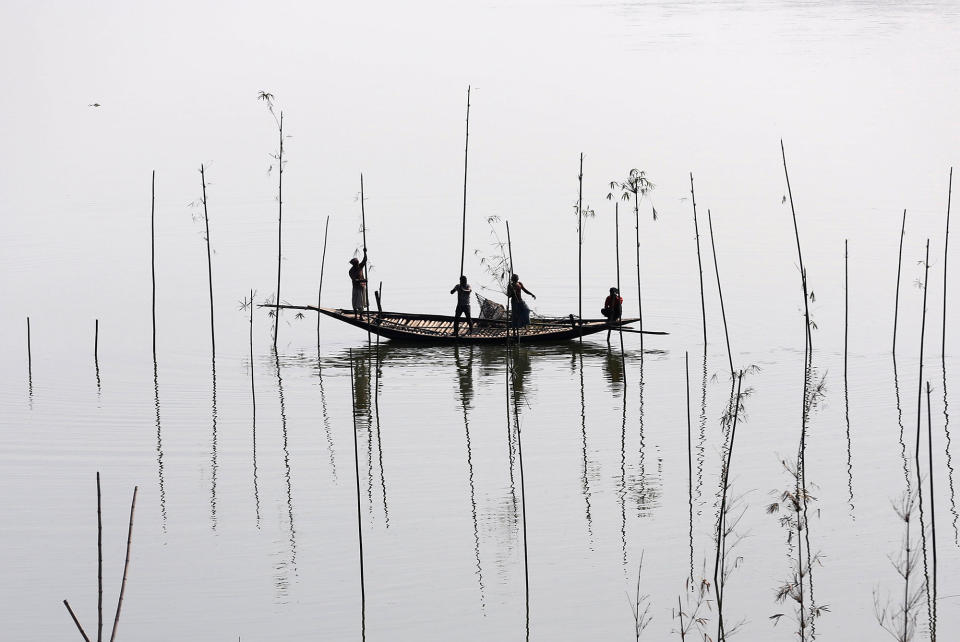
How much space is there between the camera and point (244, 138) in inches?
1485

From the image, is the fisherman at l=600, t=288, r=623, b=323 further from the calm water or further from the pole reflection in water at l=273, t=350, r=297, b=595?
the pole reflection in water at l=273, t=350, r=297, b=595

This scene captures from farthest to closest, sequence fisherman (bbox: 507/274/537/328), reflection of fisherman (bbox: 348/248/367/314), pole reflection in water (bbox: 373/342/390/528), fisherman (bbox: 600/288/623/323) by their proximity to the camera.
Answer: reflection of fisherman (bbox: 348/248/367/314) < fisherman (bbox: 600/288/623/323) < fisherman (bbox: 507/274/537/328) < pole reflection in water (bbox: 373/342/390/528)

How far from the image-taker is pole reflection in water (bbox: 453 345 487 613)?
10.1m

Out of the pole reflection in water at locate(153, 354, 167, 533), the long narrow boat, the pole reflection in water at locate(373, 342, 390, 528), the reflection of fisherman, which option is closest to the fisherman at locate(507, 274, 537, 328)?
the long narrow boat

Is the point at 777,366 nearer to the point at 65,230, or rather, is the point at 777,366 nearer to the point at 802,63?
the point at 65,230

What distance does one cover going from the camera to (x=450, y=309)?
75.4 ft

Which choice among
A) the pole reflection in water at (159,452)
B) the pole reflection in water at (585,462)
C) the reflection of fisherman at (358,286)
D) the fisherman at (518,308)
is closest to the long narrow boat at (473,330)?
the reflection of fisherman at (358,286)

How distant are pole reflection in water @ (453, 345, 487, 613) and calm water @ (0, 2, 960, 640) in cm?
5

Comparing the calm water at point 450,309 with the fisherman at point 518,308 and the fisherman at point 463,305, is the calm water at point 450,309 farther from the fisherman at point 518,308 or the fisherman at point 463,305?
the fisherman at point 518,308

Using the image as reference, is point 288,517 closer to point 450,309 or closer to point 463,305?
point 463,305

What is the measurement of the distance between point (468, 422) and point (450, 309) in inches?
323

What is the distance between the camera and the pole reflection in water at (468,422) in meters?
10.1

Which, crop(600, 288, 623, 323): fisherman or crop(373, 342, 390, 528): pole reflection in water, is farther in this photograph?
crop(600, 288, 623, 323): fisherman

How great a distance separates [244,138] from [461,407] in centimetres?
2371
